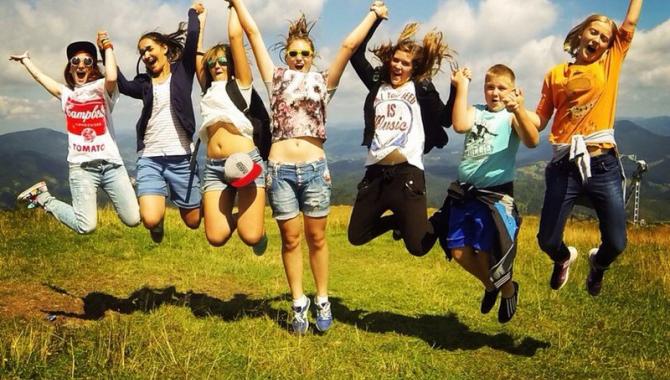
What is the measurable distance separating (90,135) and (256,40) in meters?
2.57

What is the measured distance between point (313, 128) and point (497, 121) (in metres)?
2.14

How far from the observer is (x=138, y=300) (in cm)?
771

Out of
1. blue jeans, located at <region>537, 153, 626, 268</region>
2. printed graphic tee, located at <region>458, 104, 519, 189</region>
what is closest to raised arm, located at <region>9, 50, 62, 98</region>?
printed graphic tee, located at <region>458, 104, 519, 189</region>

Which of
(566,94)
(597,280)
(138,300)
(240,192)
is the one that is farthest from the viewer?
(138,300)

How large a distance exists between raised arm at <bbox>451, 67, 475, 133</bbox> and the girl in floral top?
1228 millimetres

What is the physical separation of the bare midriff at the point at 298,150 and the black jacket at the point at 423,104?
692mm

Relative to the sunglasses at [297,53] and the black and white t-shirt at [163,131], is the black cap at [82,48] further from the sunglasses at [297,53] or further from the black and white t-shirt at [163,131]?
the sunglasses at [297,53]

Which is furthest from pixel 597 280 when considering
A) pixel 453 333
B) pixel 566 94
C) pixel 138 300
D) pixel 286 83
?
pixel 138 300

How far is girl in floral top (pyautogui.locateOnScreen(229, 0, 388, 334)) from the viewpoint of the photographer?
5.78m

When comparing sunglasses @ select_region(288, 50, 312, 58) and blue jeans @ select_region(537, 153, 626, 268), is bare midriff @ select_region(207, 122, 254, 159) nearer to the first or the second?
sunglasses @ select_region(288, 50, 312, 58)

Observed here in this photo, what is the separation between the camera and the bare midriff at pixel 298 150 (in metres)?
5.80

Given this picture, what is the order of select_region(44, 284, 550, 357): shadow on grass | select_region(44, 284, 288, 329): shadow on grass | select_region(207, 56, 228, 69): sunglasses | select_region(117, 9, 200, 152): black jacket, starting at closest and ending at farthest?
select_region(207, 56, 228, 69): sunglasses, select_region(117, 9, 200, 152): black jacket, select_region(44, 284, 550, 357): shadow on grass, select_region(44, 284, 288, 329): shadow on grass

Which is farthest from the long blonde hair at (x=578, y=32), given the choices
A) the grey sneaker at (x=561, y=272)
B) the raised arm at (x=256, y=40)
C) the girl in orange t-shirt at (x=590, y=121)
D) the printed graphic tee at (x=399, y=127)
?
the raised arm at (x=256, y=40)

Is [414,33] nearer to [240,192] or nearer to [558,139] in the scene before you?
[558,139]
